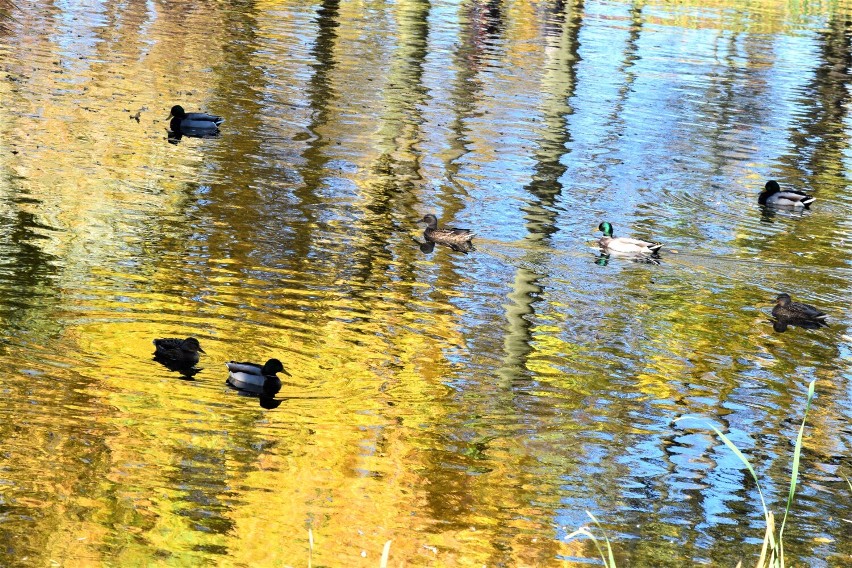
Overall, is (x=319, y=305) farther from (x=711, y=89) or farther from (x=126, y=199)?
(x=711, y=89)

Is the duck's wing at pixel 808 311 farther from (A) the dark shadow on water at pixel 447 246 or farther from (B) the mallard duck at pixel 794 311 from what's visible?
(A) the dark shadow on water at pixel 447 246

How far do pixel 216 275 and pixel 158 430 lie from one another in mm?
3803

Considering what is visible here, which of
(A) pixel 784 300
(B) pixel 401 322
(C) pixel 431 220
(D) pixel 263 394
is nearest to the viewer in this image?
(D) pixel 263 394

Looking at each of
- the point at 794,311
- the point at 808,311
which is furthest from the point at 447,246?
the point at 808,311

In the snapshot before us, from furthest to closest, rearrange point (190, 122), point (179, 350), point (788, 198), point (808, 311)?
point (190, 122) → point (788, 198) → point (808, 311) → point (179, 350)

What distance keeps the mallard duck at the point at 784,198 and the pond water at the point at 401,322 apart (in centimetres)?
19

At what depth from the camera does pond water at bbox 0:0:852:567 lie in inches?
338

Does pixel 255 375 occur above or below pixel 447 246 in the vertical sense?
above

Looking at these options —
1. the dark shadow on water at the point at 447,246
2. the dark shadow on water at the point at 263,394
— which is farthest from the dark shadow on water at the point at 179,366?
the dark shadow on water at the point at 447,246

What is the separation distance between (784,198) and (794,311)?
5315 millimetres

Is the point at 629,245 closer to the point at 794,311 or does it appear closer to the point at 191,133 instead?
the point at 794,311

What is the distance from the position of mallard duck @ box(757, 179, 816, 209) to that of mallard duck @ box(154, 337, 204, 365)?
10.3 metres

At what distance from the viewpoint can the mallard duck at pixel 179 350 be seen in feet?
34.4

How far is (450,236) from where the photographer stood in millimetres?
14984
